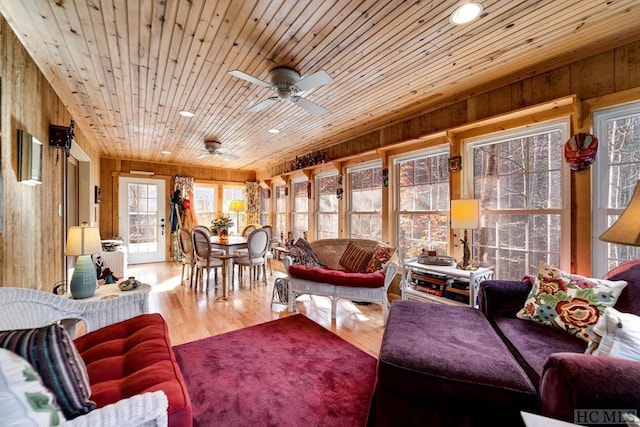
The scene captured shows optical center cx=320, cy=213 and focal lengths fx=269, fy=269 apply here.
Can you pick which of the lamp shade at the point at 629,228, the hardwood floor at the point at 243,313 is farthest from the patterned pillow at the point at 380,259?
the lamp shade at the point at 629,228

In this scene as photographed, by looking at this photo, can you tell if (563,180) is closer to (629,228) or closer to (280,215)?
(629,228)

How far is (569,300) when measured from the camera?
5.77ft

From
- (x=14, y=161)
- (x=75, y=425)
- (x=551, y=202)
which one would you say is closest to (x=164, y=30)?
(x=14, y=161)

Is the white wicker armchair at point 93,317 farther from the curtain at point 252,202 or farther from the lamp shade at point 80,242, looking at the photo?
the curtain at point 252,202

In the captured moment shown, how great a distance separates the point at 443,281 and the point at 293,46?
8.53ft

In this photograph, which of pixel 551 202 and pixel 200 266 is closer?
pixel 551 202

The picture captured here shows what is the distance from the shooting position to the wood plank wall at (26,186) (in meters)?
1.73

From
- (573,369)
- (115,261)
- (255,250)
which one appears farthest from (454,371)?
(115,261)

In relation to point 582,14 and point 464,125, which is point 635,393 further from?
point 464,125

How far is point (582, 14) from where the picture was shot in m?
1.75

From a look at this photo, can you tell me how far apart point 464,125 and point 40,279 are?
4282 millimetres

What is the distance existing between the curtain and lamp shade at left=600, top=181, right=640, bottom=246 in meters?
7.17

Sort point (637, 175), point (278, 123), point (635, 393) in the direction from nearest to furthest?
point (635, 393) → point (637, 175) → point (278, 123)

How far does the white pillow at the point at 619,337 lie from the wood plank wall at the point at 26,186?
3.25 m
